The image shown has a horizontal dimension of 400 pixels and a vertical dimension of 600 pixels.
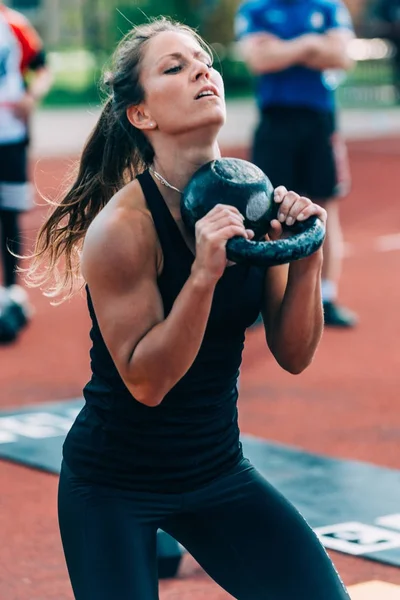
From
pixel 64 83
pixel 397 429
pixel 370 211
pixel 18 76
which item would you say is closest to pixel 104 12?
pixel 64 83

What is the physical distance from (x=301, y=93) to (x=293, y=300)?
5.08 metres

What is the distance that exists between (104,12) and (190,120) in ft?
78.5

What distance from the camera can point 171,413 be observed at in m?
2.92

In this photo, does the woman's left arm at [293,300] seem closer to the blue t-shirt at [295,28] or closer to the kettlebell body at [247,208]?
the kettlebell body at [247,208]

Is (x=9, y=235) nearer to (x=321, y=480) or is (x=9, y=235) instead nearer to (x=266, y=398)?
(x=266, y=398)

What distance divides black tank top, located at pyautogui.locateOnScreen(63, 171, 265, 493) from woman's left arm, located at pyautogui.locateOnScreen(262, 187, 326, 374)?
97 mm

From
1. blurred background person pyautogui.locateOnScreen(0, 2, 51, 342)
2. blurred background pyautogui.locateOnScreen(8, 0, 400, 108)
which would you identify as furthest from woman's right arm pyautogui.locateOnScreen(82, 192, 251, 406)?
blurred background pyautogui.locateOnScreen(8, 0, 400, 108)

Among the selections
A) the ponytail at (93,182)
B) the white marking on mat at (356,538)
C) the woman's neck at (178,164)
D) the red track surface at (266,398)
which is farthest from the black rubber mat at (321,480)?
the woman's neck at (178,164)

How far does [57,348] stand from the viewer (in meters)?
7.81

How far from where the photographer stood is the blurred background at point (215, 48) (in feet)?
80.1

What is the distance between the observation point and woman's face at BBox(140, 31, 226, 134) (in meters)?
2.91

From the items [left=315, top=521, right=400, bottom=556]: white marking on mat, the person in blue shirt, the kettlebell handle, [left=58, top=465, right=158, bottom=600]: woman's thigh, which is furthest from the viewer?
the person in blue shirt

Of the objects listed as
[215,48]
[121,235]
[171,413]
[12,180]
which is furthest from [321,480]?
[215,48]

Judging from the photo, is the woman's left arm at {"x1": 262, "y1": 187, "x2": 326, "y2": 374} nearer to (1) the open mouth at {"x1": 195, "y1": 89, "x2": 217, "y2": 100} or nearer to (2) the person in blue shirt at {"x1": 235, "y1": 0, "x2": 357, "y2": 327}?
(1) the open mouth at {"x1": 195, "y1": 89, "x2": 217, "y2": 100}
